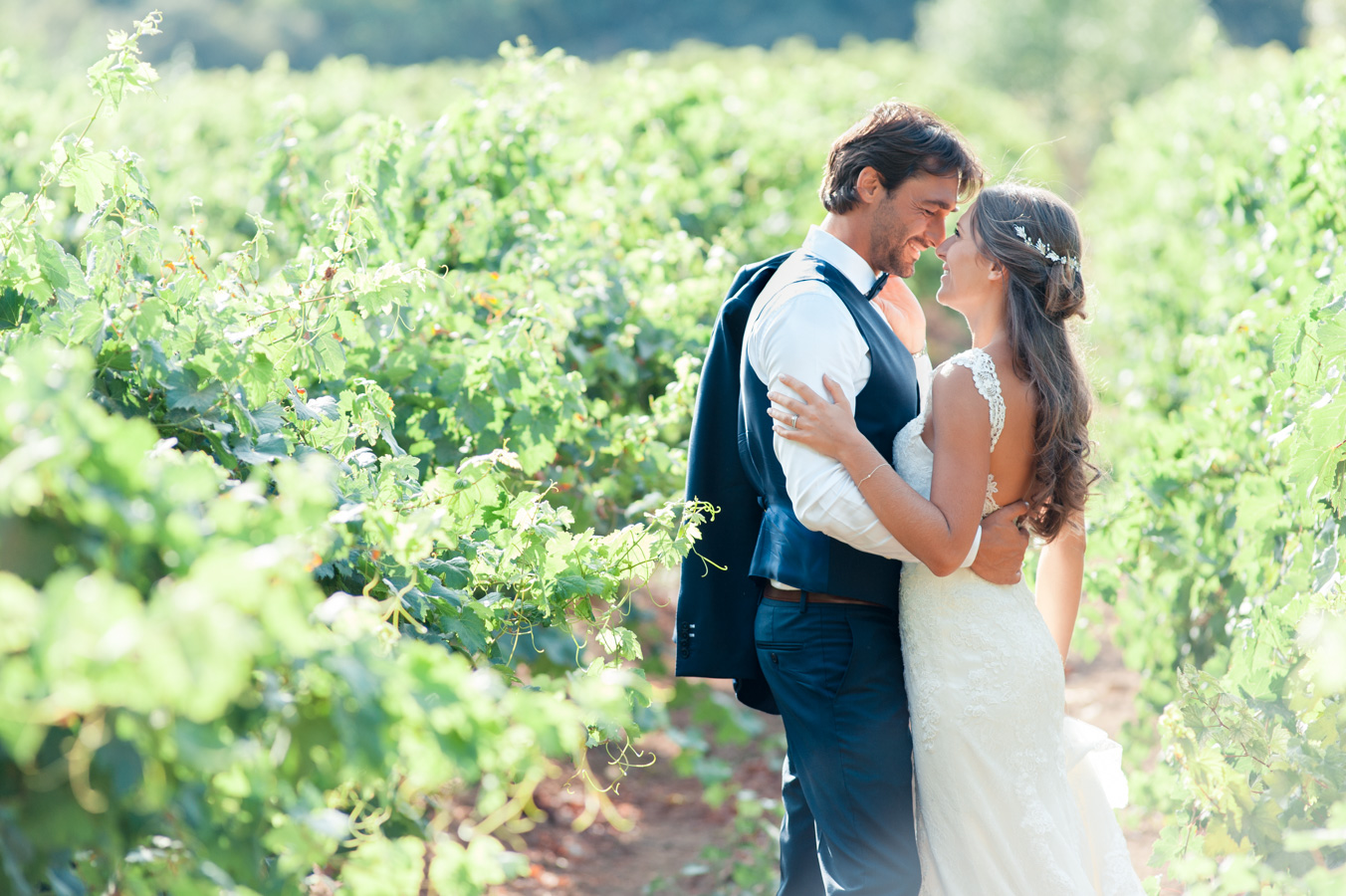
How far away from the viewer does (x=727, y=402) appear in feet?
8.41

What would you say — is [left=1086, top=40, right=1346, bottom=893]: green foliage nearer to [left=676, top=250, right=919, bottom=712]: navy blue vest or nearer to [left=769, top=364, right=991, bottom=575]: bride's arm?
[left=769, top=364, right=991, bottom=575]: bride's arm

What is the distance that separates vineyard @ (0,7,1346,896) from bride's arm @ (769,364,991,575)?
11.1 inches

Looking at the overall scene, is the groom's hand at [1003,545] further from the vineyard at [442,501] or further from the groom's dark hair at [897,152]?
the groom's dark hair at [897,152]

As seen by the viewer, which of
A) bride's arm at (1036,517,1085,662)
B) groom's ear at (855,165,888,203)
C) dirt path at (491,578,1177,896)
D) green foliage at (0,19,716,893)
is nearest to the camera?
green foliage at (0,19,716,893)

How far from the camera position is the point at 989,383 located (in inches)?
89.0

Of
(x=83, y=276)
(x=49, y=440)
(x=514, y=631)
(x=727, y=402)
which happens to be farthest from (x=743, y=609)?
(x=49, y=440)

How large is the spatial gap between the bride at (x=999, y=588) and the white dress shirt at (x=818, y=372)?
5cm

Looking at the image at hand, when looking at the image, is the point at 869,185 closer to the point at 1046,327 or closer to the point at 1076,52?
the point at 1046,327

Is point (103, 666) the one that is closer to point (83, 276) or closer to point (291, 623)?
point (291, 623)

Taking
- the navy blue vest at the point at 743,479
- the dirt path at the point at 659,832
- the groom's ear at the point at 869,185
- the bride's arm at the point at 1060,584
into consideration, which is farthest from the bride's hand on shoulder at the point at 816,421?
the dirt path at the point at 659,832

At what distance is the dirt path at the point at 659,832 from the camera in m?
3.86

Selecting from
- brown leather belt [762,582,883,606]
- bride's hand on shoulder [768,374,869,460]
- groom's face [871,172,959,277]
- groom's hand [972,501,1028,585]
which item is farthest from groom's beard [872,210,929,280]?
brown leather belt [762,582,883,606]

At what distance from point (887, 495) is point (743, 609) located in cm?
56

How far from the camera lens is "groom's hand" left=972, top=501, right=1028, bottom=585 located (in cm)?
233
